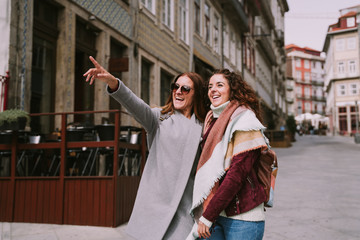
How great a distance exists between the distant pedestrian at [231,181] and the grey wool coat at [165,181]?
16 cm

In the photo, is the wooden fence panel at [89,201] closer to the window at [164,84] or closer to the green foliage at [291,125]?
the window at [164,84]

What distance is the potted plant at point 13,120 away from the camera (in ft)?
21.3

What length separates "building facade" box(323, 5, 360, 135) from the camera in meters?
59.0

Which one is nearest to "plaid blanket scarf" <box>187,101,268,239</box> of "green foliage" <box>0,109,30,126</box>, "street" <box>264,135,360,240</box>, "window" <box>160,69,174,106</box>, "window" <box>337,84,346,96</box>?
"street" <box>264,135,360,240</box>

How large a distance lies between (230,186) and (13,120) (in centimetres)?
506

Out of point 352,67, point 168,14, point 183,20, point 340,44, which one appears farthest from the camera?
point 340,44

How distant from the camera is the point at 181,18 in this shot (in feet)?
52.5

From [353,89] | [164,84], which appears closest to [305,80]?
[353,89]

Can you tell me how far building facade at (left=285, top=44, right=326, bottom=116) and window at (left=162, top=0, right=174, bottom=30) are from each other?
73621 millimetres

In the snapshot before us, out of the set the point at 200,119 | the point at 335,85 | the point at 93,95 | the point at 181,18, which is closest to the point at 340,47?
the point at 335,85

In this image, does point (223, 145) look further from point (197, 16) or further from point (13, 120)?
point (197, 16)

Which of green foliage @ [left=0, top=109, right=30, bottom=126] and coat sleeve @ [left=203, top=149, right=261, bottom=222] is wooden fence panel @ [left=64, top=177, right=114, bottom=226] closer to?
green foliage @ [left=0, top=109, right=30, bottom=126]

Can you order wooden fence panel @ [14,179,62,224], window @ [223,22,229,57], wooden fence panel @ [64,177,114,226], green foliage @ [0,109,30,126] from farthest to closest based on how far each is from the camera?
window @ [223,22,229,57]
wooden fence panel @ [14,179,62,224]
wooden fence panel @ [64,177,114,226]
green foliage @ [0,109,30,126]

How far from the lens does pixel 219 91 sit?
2.62 meters
